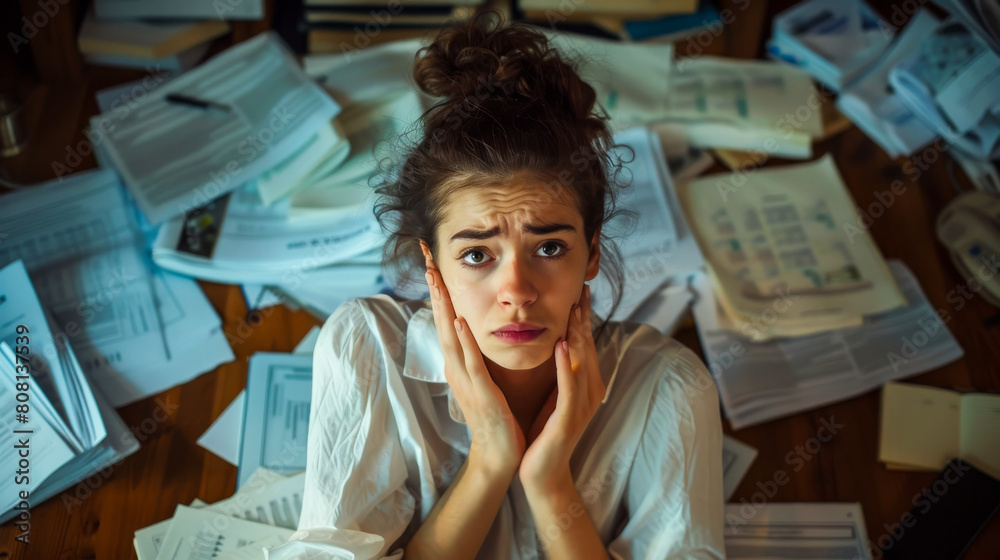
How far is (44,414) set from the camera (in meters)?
1.17

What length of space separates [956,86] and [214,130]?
4.94 feet

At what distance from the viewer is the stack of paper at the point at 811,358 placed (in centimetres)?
138

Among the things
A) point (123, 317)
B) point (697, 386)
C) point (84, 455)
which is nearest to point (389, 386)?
point (697, 386)

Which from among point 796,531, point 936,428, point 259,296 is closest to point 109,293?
point 259,296

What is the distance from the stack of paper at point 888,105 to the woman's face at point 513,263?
44.1 inches

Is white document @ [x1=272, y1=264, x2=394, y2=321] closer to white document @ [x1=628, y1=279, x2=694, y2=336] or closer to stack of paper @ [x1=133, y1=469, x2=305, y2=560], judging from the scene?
stack of paper @ [x1=133, y1=469, x2=305, y2=560]

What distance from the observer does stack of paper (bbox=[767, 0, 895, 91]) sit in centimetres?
A: 183

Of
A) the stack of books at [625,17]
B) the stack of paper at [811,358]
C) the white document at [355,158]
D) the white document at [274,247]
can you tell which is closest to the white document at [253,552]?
the white document at [274,247]

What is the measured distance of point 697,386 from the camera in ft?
3.44

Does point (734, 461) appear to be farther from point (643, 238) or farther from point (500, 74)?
point (500, 74)

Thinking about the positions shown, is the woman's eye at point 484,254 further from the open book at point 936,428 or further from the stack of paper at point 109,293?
the open book at point 936,428

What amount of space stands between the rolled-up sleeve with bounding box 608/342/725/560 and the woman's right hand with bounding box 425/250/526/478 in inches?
6.9

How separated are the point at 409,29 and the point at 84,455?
1.13 metres

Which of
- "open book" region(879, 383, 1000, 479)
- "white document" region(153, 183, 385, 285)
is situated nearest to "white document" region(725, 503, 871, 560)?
"open book" region(879, 383, 1000, 479)
